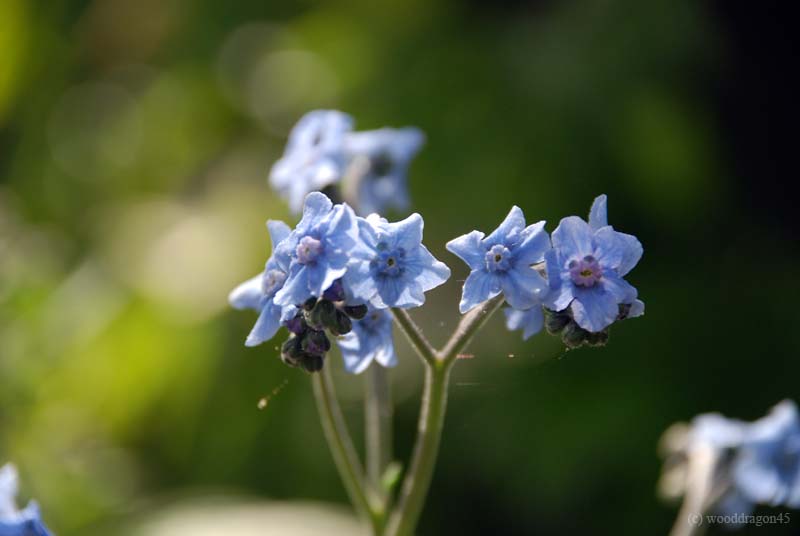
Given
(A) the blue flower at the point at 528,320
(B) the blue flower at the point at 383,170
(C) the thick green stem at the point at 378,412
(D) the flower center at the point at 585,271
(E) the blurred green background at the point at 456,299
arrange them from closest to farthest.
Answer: (D) the flower center at the point at 585,271 < (A) the blue flower at the point at 528,320 < (C) the thick green stem at the point at 378,412 < (B) the blue flower at the point at 383,170 < (E) the blurred green background at the point at 456,299

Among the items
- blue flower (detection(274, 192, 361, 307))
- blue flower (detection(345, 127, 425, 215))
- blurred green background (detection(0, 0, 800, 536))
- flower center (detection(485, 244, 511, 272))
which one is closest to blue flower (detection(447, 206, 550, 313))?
flower center (detection(485, 244, 511, 272))

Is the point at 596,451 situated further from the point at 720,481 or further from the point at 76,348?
the point at 76,348

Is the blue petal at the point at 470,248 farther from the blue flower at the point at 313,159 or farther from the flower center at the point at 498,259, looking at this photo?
the blue flower at the point at 313,159

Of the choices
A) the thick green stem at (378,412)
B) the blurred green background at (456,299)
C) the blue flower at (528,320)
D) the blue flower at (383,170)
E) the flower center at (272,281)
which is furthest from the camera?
the blurred green background at (456,299)

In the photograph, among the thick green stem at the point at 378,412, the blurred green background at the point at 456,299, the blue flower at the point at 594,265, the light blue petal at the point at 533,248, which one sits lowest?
the blurred green background at the point at 456,299

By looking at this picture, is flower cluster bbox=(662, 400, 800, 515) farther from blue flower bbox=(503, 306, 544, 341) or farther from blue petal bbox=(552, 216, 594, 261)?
blue petal bbox=(552, 216, 594, 261)

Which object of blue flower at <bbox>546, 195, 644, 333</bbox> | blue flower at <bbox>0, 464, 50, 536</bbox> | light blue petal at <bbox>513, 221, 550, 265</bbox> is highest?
light blue petal at <bbox>513, 221, 550, 265</bbox>

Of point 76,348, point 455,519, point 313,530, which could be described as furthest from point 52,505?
point 455,519

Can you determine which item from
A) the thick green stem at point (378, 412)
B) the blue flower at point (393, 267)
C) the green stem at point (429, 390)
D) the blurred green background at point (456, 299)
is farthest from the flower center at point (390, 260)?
the blurred green background at point (456, 299)
